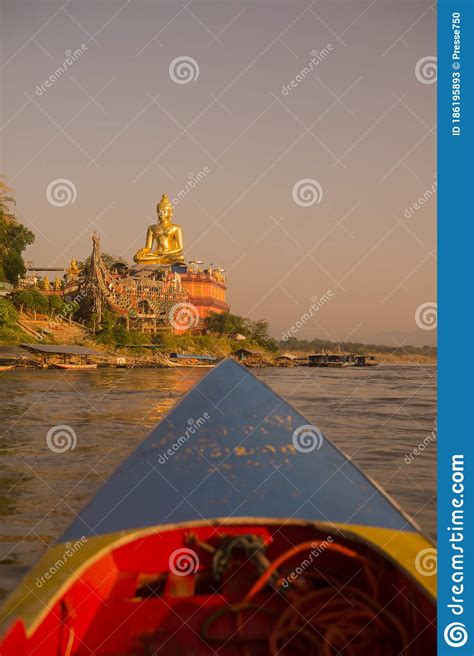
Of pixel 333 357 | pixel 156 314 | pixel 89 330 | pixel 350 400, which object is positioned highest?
pixel 333 357

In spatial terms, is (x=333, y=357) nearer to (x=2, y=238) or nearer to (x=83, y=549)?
(x=2, y=238)

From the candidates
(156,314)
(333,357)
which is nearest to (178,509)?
(156,314)

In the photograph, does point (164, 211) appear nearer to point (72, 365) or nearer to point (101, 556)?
point (72, 365)

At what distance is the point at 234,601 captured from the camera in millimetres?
2191

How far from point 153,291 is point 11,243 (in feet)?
45.7

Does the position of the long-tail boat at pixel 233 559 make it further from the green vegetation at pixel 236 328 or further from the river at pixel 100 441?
the green vegetation at pixel 236 328

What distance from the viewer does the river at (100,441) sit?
5273mm

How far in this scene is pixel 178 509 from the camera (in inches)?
90.2

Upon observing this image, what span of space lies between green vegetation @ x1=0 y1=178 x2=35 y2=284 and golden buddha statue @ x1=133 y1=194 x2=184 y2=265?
1249 cm

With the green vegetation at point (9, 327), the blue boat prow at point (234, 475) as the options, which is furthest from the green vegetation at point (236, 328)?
the blue boat prow at point (234, 475)

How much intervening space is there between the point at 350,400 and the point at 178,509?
1772cm

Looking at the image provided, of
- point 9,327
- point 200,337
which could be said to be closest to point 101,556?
point 9,327

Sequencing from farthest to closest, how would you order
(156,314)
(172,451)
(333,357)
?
(333,357) → (156,314) → (172,451)

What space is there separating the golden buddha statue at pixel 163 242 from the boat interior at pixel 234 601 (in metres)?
20.9
